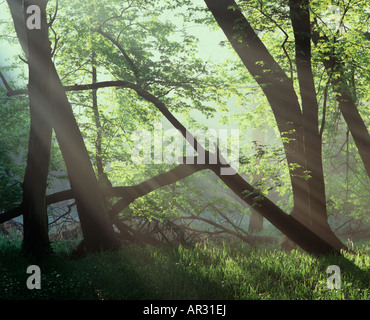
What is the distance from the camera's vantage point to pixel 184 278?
553 centimetres

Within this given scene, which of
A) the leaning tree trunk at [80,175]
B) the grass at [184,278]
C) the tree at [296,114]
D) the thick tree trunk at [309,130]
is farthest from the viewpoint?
the leaning tree trunk at [80,175]

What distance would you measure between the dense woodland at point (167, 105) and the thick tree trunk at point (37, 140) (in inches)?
0.8

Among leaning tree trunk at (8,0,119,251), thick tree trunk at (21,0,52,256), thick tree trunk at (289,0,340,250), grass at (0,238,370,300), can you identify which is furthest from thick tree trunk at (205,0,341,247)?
leaning tree trunk at (8,0,119,251)

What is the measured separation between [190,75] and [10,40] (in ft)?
21.8

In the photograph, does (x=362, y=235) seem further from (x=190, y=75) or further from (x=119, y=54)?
(x=119, y=54)

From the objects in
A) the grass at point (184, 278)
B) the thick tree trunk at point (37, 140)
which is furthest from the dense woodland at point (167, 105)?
the grass at point (184, 278)

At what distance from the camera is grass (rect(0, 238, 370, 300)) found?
4.92 meters

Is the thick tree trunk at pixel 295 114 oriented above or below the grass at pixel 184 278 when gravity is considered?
above

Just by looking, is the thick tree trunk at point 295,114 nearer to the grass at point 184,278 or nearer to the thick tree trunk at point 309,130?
the thick tree trunk at point 309,130

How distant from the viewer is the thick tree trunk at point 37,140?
7016 mm

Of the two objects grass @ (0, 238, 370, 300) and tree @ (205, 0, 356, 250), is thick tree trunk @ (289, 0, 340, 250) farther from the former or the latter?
grass @ (0, 238, 370, 300)

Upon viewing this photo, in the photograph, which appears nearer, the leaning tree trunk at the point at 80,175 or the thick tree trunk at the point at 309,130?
the thick tree trunk at the point at 309,130

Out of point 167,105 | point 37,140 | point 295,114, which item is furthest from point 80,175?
point 295,114

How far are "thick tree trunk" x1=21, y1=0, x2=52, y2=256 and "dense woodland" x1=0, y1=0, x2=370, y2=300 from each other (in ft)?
0.07
